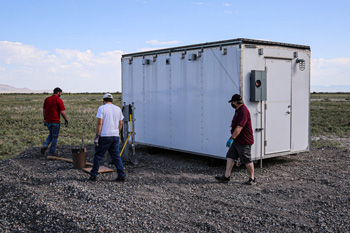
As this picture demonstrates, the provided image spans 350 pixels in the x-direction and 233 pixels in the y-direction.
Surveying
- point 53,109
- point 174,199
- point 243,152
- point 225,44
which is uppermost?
point 225,44

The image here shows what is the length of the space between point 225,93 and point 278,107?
1642 millimetres

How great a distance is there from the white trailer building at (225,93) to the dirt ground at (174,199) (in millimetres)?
849

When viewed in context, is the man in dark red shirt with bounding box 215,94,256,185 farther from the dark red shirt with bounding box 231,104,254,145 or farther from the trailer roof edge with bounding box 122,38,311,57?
the trailer roof edge with bounding box 122,38,311,57

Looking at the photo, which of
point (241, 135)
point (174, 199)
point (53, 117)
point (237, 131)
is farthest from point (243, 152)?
point (53, 117)

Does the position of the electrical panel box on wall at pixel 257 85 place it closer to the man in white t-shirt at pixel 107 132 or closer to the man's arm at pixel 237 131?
the man's arm at pixel 237 131

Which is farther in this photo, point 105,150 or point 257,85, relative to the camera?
point 257,85

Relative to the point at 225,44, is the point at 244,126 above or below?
below

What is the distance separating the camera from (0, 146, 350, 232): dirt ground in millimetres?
5668

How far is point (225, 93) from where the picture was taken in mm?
9484

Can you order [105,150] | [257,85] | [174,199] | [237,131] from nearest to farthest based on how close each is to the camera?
1. [174,199]
2. [237,131]
3. [105,150]
4. [257,85]

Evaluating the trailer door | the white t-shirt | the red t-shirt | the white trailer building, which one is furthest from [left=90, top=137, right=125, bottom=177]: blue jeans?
the trailer door

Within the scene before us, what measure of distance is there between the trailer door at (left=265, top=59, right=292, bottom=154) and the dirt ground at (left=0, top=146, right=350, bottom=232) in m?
0.72

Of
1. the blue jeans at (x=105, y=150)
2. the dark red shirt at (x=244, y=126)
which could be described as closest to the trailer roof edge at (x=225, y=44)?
the dark red shirt at (x=244, y=126)

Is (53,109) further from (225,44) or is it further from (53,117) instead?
(225,44)
